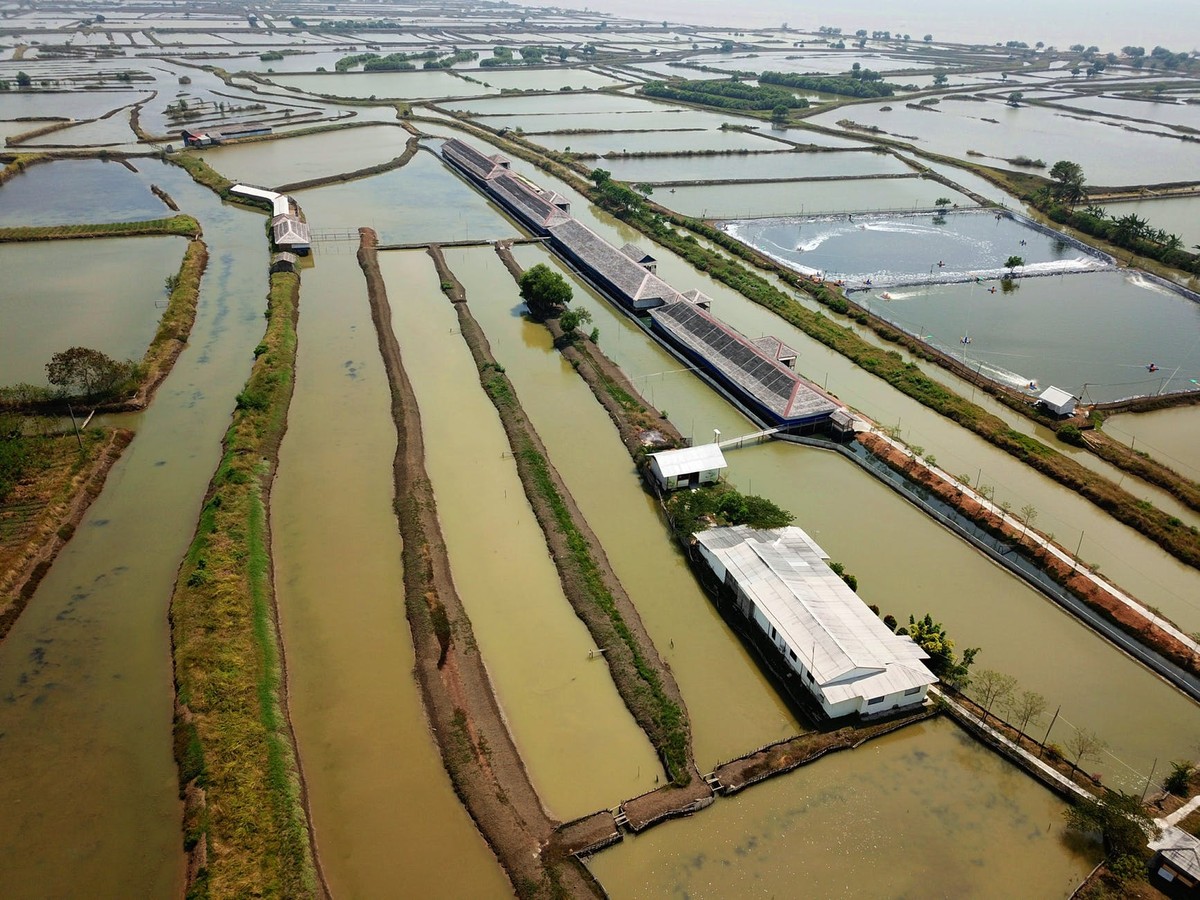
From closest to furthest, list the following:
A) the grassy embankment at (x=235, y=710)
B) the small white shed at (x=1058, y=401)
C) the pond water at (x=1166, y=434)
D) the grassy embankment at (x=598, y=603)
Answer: the grassy embankment at (x=235, y=710)
the grassy embankment at (x=598, y=603)
the pond water at (x=1166, y=434)
the small white shed at (x=1058, y=401)

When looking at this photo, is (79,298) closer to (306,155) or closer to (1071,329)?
(306,155)

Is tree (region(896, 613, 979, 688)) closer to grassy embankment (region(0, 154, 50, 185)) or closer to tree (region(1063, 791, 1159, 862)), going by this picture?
tree (region(1063, 791, 1159, 862))

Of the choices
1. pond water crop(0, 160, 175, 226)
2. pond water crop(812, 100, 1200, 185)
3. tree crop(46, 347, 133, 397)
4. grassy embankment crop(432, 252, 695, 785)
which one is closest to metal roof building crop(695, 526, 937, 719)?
grassy embankment crop(432, 252, 695, 785)

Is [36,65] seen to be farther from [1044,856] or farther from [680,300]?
[1044,856]

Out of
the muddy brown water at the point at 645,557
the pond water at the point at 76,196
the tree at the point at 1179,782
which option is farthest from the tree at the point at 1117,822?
the pond water at the point at 76,196

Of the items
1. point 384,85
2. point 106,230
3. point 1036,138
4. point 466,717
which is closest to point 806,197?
point 1036,138

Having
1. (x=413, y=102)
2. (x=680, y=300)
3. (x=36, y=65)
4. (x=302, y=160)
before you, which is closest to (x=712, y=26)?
(x=413, y=102)

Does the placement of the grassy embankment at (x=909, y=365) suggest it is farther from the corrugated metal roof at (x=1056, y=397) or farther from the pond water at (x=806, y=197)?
the pond water at (x=806, y=197)
